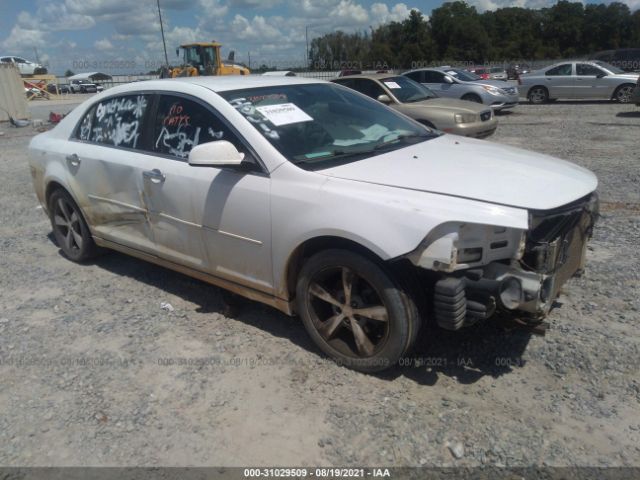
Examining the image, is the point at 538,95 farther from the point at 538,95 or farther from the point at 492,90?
the point at 492,90

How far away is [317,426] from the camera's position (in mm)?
2705

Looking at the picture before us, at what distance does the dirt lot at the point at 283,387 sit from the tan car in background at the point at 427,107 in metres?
5.45

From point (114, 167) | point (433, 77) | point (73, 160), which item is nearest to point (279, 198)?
point (114, 167)

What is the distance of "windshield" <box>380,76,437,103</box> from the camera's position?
10.6 m

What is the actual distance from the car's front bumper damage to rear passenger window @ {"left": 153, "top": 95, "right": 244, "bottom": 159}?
1593 mm

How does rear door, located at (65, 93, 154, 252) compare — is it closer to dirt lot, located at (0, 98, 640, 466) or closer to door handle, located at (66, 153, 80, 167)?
door handle, located at (66, 153, 80, 167)

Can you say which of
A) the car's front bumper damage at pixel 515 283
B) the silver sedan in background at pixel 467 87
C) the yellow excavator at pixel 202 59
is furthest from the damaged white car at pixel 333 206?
the yellow excavator at pixel 202 59

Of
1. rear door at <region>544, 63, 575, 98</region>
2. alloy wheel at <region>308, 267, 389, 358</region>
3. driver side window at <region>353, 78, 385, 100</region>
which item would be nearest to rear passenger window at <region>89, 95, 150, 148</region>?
alloy wheel at <region>308, 267, 389, 358</region>

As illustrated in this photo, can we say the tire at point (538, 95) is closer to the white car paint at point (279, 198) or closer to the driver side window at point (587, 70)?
the driver side window at point (587, 70)

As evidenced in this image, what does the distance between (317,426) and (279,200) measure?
4.14 ft

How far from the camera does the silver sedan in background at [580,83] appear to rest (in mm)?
17156

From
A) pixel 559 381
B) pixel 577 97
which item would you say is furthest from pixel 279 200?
pixel 577 97

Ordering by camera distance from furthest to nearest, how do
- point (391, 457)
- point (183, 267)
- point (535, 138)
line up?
1. point (535, 138)
2. point (183, 267)
3. point (391, 457)

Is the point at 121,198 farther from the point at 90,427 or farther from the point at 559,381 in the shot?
the point at 559,381
